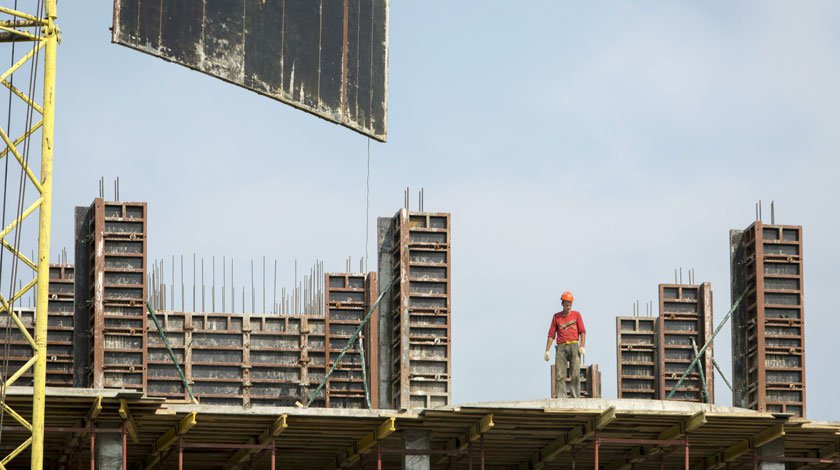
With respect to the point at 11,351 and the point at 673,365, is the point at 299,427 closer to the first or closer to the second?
the point at 11,351

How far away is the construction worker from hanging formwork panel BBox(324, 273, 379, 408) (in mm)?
8157

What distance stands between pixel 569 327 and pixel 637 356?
32.8 ft

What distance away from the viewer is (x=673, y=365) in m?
47.3

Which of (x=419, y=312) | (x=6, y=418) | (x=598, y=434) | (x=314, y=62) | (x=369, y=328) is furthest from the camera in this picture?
(x=369, y=328)

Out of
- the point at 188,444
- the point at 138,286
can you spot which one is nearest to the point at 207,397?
the point at 138,286

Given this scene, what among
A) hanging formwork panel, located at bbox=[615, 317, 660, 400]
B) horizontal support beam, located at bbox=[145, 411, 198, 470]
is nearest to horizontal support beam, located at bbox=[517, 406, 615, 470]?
hanging formwork panel, located at bbox=[615, 317, 660, 400]

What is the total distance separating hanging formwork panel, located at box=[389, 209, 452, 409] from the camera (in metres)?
42.8

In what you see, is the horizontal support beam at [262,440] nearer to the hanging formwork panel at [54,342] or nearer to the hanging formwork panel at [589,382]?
the hanging formwork panel at [54,342]

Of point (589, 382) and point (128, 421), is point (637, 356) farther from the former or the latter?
point (128, 421)

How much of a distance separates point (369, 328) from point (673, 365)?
7785 millimetres

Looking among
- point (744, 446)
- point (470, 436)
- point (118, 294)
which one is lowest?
point (744, 446)

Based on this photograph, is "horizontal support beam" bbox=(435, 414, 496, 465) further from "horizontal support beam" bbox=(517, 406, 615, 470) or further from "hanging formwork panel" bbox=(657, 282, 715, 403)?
"hanging formwork panel" bbox=(657, 282, 715, 403)

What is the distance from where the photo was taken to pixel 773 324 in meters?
44.6

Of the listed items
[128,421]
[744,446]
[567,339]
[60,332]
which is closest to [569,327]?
[567,339]
